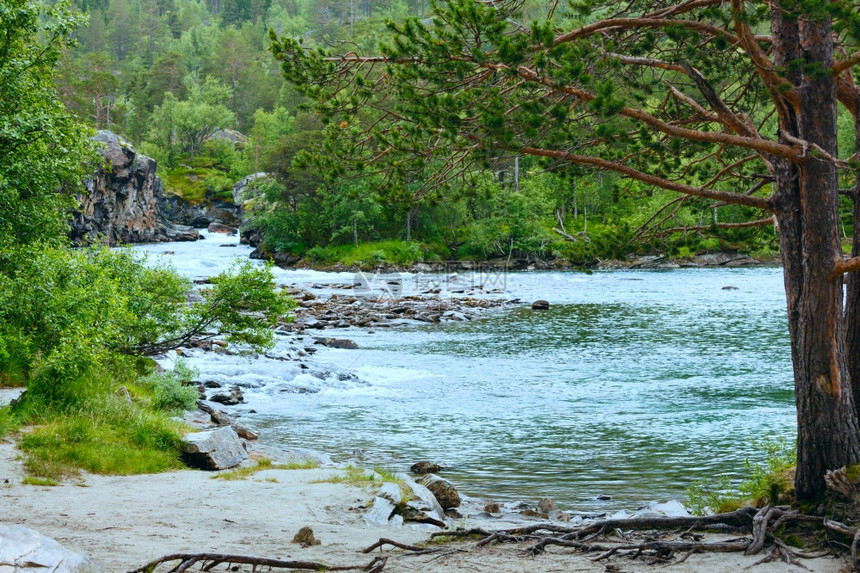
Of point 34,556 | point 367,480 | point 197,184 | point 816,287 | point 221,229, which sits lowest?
point 367,480

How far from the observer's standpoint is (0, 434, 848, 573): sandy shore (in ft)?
21.3

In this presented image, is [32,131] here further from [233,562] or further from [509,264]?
[509,264]

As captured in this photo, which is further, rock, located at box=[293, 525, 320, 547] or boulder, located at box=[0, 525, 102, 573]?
rock, located at box=[293, 525, 320, 547]

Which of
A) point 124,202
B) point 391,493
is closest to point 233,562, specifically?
point 391,493

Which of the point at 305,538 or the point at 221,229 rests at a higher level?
the point at 221,229

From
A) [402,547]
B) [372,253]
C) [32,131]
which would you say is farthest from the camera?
[372,253]

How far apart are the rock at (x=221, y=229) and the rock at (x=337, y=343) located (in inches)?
2148

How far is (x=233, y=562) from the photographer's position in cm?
611

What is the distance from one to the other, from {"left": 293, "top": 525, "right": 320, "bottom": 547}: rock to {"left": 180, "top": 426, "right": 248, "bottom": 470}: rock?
179 inches

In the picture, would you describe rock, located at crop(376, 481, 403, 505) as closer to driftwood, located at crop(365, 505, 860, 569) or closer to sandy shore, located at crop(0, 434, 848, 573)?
sandy shore, located at crop(0, 434, 848, 573)

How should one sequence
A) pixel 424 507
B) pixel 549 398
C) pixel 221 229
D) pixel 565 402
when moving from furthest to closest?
1. pixel 221 229
2. pixel 549 398
3. pixel 565 402
4. pixel 424 507

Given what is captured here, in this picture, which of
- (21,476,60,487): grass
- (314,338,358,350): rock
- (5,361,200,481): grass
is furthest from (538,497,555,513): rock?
(314,338,358,350): rock

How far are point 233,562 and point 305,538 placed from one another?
104cm

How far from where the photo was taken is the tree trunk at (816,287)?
7.21 m
